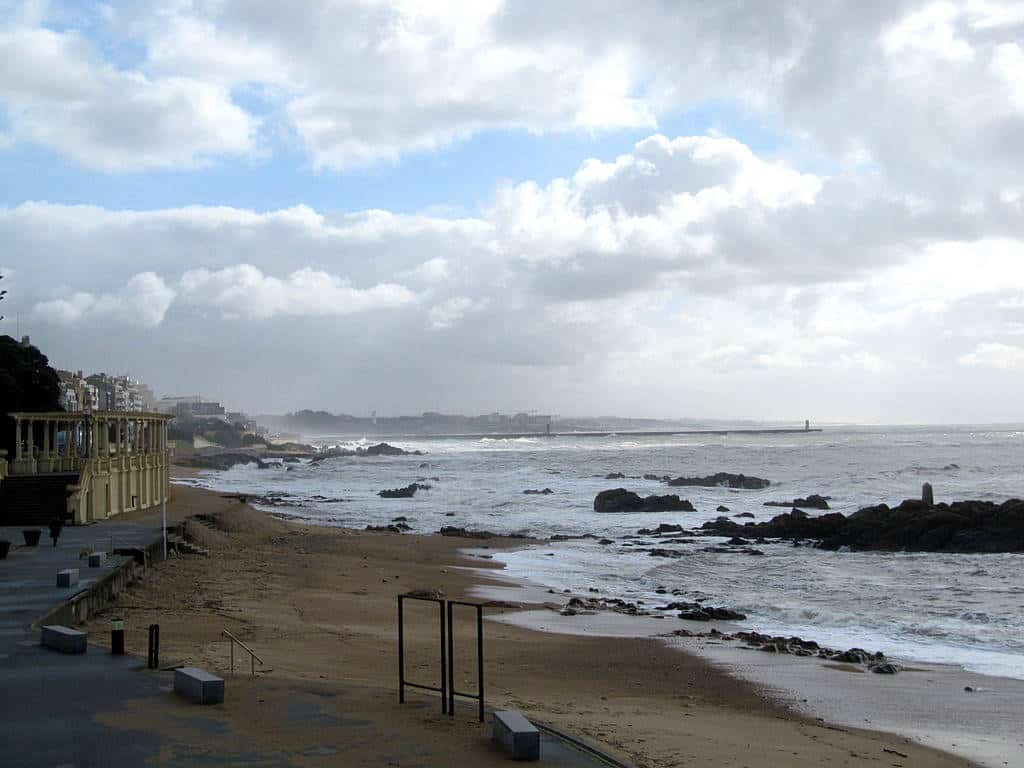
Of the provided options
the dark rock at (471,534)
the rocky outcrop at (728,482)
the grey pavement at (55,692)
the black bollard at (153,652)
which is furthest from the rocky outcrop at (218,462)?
the black bollard at (153,652)

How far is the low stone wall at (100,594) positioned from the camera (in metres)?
13.3

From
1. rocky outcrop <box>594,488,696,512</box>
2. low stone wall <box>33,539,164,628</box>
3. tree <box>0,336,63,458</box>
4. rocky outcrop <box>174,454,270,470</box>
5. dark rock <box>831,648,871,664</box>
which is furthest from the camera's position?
rocky outcrop <box>174,454,270,470</box>

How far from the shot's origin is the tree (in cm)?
4119

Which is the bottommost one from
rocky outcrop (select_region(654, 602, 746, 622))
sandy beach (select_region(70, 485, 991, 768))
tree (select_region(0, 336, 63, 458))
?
rocky outcrop (select_region(654, 602, 746, 622))

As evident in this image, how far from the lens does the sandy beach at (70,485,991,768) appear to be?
349 inches

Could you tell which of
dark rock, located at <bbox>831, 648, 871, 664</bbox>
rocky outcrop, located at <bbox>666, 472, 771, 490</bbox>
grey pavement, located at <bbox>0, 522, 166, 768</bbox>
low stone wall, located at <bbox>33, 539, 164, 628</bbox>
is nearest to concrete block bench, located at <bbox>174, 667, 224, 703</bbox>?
grey pavement, located at <bbox>0, 522, 166, 768</bbox>

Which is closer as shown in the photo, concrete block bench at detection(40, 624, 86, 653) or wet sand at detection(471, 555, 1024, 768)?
wet sand at detection(471, 555, 1024, 768)

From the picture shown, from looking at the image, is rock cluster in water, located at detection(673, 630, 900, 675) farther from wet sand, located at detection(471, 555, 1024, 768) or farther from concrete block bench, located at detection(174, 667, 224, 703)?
concrete block bench, located at detection(174, 667, 224, 703)

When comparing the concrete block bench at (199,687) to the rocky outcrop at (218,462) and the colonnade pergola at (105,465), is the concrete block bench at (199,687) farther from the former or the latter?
the rocky outcrop at (218,462)

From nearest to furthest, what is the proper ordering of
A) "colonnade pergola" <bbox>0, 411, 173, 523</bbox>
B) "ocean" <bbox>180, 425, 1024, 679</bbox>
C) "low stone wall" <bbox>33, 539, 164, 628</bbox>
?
"low stone wall" <bbox>33, 539, 164, 628</bbox>
"ocean" <bbox>180, 425, 1024, 679</bbox>
"colonnade pergola" <bbox>0, 411, 173, 523</bbox>

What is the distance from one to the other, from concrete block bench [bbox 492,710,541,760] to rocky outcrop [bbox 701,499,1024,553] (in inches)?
995

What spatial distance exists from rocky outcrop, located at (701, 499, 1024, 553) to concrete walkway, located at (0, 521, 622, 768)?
25.0 metres

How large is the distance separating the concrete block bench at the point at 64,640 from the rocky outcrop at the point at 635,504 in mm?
35346

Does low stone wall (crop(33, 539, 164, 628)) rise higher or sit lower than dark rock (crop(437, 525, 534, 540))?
A: higher
